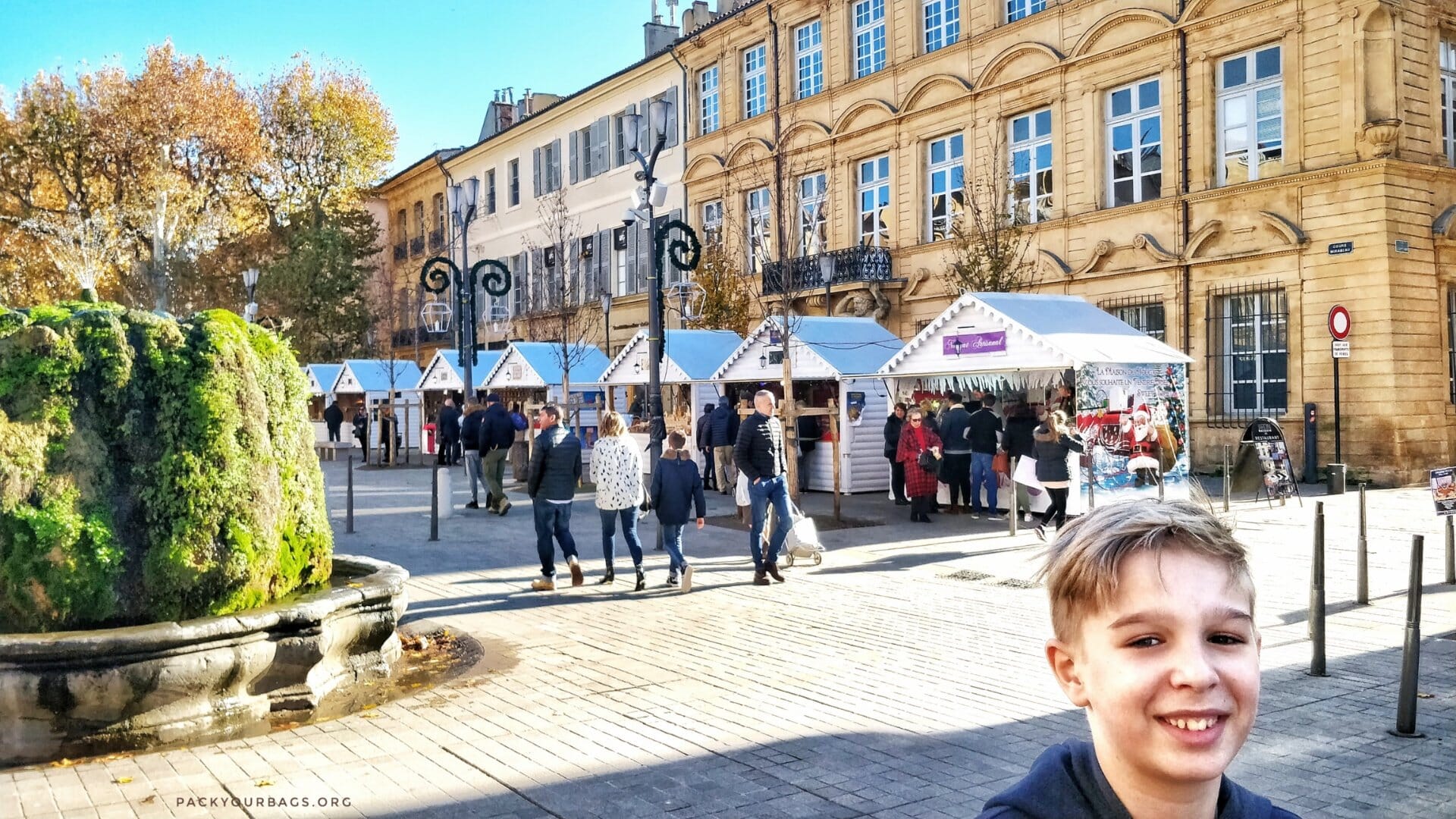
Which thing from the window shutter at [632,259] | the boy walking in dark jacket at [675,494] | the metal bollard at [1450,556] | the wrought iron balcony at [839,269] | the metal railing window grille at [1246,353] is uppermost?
the window shutter at [632,259]

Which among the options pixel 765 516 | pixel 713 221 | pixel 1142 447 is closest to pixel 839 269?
pixel 713 221

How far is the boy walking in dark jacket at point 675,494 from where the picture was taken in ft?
37.8

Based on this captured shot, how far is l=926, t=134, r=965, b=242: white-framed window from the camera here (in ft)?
94.9

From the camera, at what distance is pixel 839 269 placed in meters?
31.0

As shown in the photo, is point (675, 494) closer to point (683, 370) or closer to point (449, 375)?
point (683, 370)

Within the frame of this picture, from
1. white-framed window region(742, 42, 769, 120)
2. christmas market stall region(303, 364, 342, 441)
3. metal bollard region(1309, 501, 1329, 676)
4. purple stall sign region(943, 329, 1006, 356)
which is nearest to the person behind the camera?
metal bollard region(1309, 501, 1329, 676)

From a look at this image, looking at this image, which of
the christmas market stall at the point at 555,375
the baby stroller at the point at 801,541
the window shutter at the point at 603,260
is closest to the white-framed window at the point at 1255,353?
the christmas market stall at the point at 555,375

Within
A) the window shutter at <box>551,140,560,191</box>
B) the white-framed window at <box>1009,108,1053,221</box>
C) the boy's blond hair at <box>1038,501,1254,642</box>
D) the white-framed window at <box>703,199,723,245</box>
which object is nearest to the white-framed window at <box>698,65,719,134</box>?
the white-framed window at <box>703,199,723,245</box>

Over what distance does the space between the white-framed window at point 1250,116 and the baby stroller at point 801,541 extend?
14196 mm

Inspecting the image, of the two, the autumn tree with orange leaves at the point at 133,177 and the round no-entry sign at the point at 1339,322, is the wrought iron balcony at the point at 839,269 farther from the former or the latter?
the autumn tree with orange leaves at the point at 133,177

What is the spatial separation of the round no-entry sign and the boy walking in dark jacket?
43.4 feet

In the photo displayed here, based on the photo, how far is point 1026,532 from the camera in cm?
1577

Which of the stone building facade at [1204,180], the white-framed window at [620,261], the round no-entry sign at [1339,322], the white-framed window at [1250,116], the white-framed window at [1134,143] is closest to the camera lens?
the round no-entry sign at [1339,322]

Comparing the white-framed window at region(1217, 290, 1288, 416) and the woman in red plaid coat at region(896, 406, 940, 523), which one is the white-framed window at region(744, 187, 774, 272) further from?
the woman in red plaid coat at region(896, 406, 940, 523)
